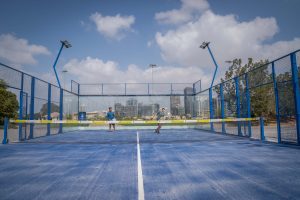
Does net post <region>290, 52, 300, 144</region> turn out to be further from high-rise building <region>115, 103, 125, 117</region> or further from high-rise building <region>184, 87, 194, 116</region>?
high-rise building <region>115, 103, 125, 117</region>

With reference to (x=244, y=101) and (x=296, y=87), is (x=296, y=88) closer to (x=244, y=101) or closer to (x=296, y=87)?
(x=296, y=87)

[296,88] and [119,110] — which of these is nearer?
[296,88]

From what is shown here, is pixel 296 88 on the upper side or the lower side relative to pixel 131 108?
upper

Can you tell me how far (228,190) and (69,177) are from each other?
2.92 meters

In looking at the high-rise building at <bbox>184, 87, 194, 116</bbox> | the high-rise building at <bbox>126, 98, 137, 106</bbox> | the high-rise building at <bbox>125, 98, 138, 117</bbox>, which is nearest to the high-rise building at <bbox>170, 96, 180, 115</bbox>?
the high-rise building at <bbox>184, 87, 194, 116</bbox>

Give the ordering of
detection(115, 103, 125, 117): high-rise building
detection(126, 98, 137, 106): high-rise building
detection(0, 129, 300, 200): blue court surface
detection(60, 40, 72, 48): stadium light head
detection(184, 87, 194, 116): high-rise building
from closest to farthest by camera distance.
Result: detection(0, 129, 300, 200): blue court surface → detection(60, 40, 72, 48): stadium light head → detection(115, 103, 125, 117): high-rise building → detection(184, 87, 194, 116): high-rise building → detection(126, 98, 137, 106): high-rise building

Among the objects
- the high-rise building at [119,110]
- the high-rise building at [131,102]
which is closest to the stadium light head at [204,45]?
the high-rise building at [131,102]

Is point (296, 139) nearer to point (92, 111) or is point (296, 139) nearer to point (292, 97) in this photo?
point (292, 97)

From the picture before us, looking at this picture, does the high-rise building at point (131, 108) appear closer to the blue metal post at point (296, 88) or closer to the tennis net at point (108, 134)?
the tennis net at point (108, 134)

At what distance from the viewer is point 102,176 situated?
13.5ft

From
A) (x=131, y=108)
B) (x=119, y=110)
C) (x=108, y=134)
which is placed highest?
(x=131, y=108)

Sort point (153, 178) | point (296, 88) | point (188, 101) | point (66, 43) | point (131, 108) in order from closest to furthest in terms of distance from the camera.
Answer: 1. point (153, 178)
2. point (296, 88)
3. point (66, 43)
4. point (131, 108)
5. point (188, 101)

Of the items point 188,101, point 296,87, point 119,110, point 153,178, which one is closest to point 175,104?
point 188,101

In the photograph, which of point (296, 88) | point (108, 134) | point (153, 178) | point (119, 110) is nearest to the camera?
point (153, 178)
